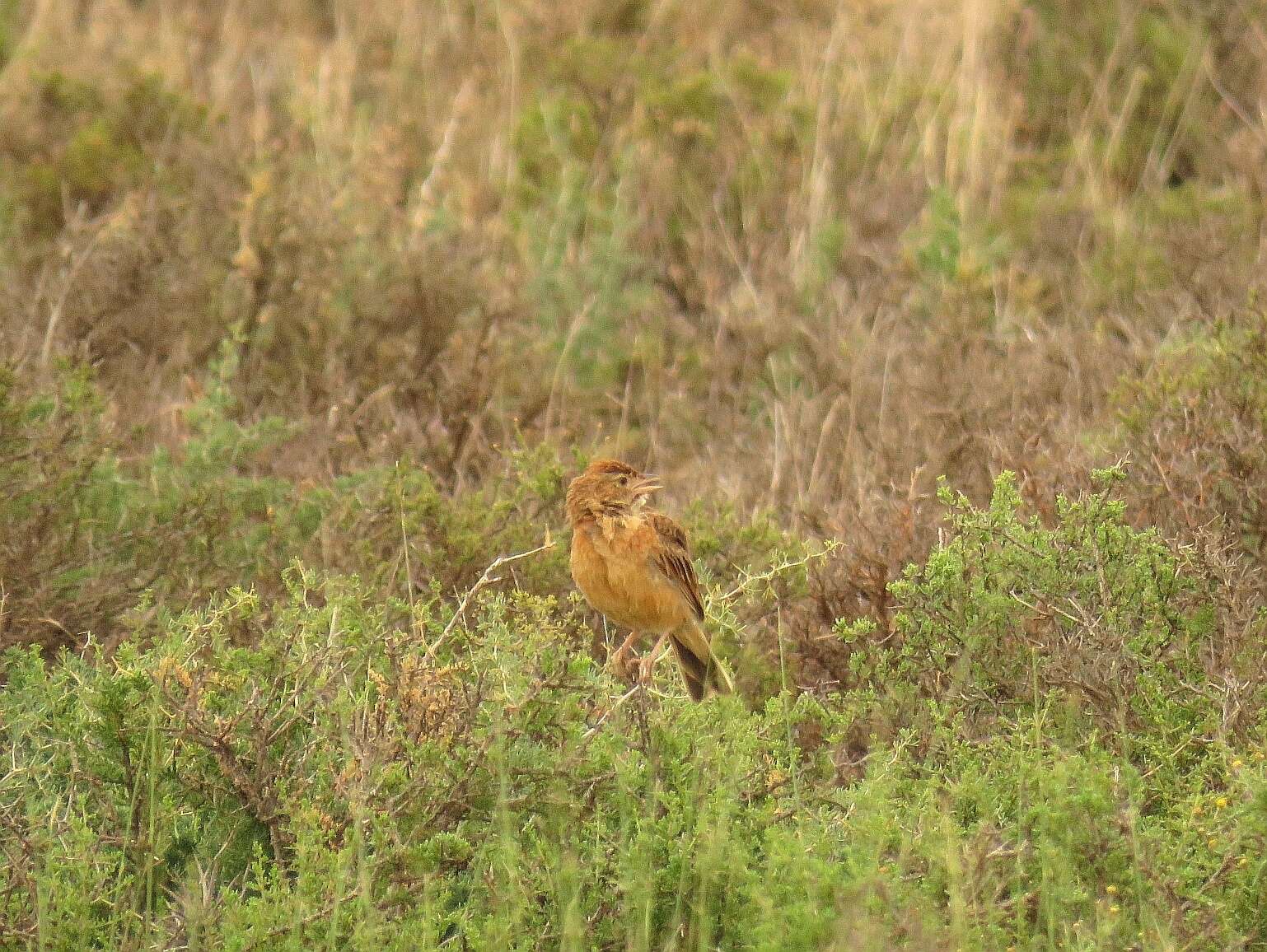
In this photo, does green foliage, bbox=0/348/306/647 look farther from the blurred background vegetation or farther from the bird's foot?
the bird's foot

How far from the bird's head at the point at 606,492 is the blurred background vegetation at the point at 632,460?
34 cm

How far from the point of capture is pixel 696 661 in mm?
5395

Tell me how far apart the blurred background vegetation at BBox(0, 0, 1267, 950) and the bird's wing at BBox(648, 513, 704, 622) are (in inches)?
9.1

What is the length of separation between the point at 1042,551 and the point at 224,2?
8.93 meters

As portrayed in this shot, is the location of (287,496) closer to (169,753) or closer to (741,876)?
(169,753)

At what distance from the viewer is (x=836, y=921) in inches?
139

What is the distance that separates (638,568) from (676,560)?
0.16 metres

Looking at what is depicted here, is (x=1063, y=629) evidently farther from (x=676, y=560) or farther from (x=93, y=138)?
(x=93, y=138)

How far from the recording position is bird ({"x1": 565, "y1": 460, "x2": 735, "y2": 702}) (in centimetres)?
514

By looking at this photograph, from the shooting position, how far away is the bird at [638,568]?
514cm

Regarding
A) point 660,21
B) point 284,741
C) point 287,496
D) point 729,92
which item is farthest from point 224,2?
point 284,741

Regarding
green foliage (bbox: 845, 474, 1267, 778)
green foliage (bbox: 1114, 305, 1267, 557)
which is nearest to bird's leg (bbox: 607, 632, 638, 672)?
green foliage (bbox: 845, 474, 1267, 778)

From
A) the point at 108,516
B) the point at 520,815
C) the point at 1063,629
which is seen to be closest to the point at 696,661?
the point at 1063,629

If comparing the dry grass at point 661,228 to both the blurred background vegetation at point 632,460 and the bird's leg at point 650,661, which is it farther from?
the bird's leg at point 650,661
